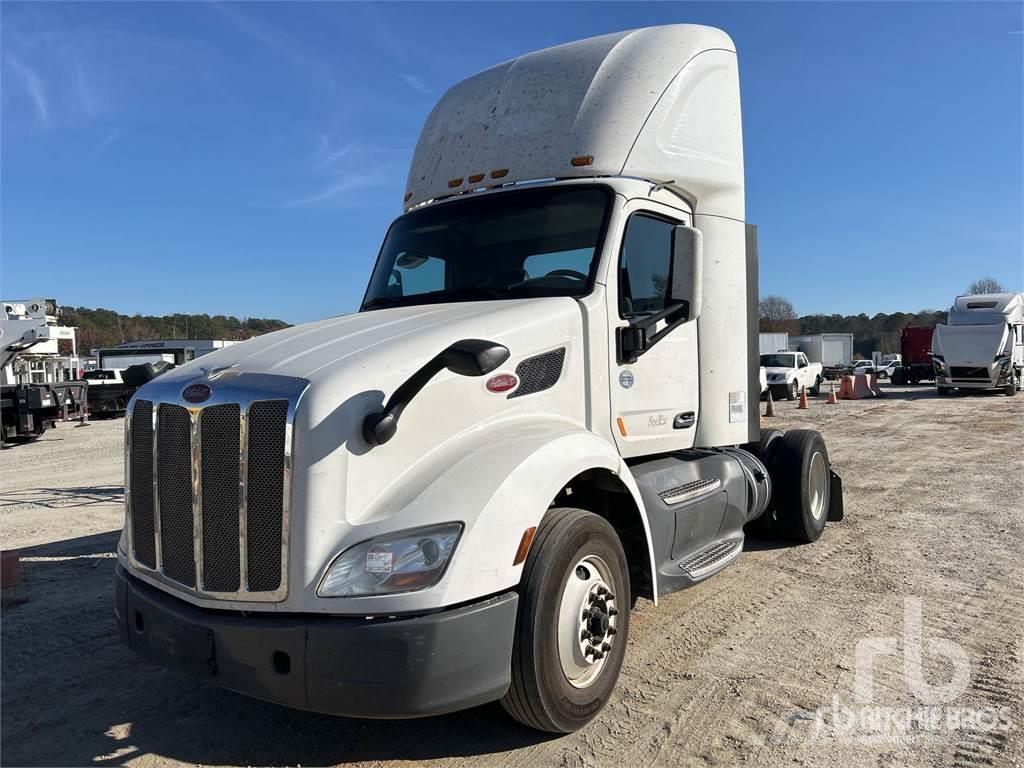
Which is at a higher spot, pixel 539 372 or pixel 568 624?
pixel 539 372

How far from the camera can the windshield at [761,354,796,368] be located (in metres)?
29.3

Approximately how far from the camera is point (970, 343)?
25.6m

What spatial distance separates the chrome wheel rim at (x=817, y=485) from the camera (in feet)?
22.5

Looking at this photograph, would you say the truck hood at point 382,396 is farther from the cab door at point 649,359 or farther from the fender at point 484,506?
the cab door at point 649,359

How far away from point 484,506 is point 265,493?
2.94ft

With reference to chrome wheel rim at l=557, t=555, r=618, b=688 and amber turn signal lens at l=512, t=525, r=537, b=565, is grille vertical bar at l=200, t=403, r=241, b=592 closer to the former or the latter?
amber turn signal lens at l=512, t=525, r=537, b=565

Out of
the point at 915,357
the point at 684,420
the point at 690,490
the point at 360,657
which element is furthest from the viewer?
the point at 915,357

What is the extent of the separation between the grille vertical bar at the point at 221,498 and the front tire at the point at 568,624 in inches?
48.7

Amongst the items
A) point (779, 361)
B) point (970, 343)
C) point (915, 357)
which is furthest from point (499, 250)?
point (915, 357)

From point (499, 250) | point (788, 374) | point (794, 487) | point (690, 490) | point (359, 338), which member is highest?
point (499, 250)

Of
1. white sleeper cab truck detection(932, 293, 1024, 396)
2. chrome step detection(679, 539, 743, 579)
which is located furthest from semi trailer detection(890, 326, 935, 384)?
chrome step detection(679, 539, 743, 579)

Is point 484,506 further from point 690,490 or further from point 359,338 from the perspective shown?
point 690,490

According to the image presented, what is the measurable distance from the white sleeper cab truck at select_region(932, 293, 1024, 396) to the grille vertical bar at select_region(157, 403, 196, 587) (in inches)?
1118

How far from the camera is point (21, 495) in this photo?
34.1 ft
